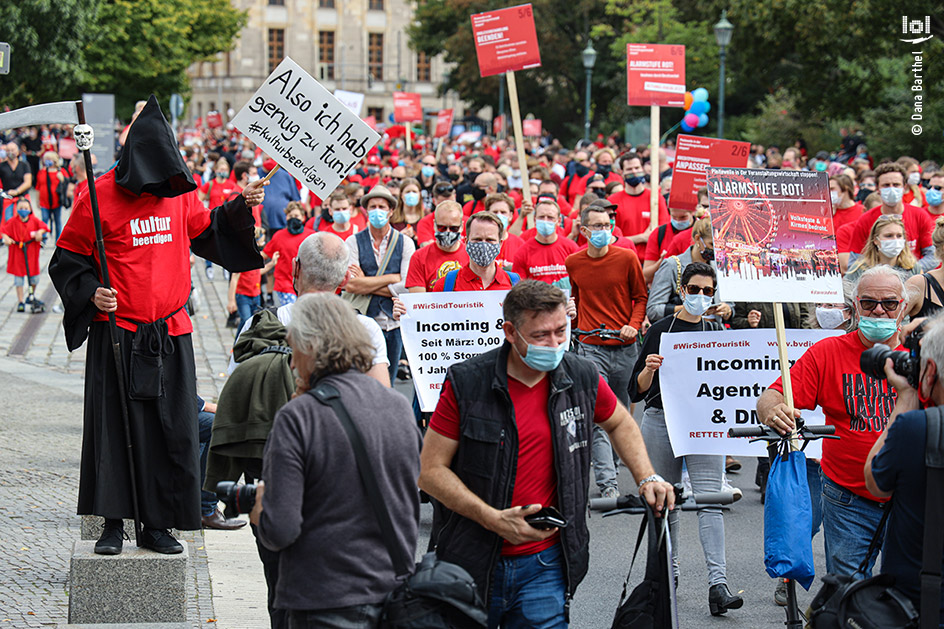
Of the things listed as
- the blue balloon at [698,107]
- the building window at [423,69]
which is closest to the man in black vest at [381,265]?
the blue balloon at [698,107]

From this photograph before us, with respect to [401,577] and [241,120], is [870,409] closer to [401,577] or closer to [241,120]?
[401,577]

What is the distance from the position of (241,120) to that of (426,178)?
60.9ft

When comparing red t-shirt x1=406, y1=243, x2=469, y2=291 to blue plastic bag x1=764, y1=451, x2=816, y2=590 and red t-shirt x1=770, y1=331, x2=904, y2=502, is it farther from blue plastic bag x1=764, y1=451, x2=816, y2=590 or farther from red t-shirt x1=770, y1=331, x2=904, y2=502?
blue plastic bag x1=764, y1=451, x2=816, y2=590

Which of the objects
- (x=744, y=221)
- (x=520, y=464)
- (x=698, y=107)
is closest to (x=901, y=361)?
(x=520, y=464)

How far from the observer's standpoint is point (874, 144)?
105ft

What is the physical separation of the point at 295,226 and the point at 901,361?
9.88 meters

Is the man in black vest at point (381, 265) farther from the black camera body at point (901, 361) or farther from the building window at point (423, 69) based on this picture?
the building window at point (423, 69)

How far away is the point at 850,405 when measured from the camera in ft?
18.4

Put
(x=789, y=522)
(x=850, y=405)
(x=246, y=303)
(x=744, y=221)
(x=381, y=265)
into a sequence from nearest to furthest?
(x=789, y=522)
(x=850, y=405)
(x=744, y=221)
(x=381, y=265)
(x=246, y=303)

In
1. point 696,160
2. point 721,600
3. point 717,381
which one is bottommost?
point 721,600

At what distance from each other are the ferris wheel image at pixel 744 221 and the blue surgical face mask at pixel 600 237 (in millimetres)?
2897

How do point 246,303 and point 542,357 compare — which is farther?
point 246,303

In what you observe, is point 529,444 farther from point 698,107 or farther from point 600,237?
point 698,107

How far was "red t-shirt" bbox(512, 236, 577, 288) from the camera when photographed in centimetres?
984
